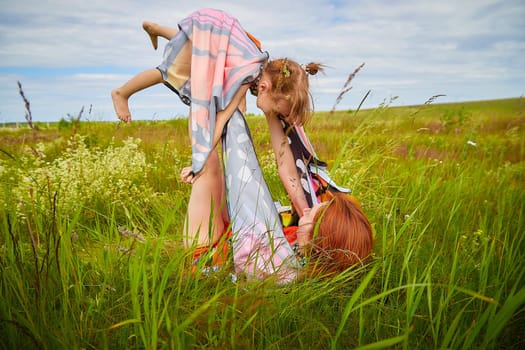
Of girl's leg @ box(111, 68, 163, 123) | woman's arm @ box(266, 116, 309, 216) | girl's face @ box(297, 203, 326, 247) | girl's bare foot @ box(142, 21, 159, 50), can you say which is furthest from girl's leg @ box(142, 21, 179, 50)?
girl's face @ box(297, 203, 326, 247)

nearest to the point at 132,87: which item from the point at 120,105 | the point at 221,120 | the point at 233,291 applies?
the point at 120,105

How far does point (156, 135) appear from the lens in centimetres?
824

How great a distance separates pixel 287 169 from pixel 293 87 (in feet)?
1.98

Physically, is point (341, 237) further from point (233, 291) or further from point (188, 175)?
point (188, 175)

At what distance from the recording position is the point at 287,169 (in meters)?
3.01

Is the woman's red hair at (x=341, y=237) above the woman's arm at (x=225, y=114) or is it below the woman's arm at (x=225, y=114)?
below

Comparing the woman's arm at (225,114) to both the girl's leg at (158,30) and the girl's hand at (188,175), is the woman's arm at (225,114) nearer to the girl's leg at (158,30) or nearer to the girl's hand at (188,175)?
the girl's hand at (188,175)

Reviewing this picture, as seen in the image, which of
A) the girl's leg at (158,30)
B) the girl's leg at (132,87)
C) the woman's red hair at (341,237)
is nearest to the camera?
the woman's red hair at (341,237)

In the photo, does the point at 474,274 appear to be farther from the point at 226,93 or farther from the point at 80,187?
the point at 80,187

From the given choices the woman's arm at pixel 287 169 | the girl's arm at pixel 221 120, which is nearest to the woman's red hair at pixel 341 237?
the woman's arm at pixel 287 169

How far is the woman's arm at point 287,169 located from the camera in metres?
2.94

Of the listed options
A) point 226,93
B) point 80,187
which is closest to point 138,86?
point 226,93

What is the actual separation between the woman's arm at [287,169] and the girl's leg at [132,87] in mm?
867

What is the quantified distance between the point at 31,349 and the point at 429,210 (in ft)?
10.0
